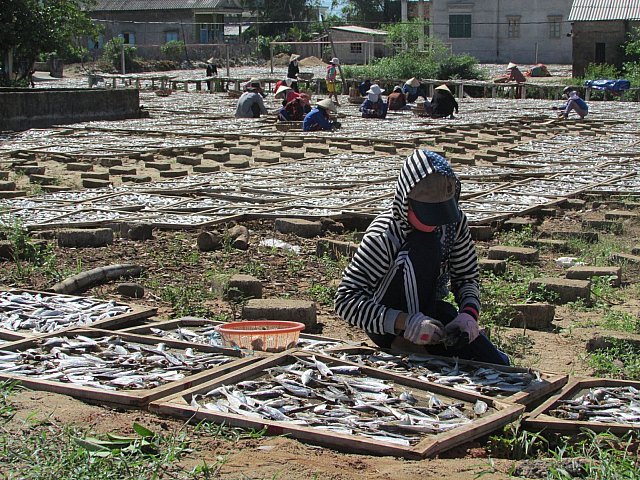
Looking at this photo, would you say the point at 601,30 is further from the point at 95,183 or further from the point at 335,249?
the point at 335,249

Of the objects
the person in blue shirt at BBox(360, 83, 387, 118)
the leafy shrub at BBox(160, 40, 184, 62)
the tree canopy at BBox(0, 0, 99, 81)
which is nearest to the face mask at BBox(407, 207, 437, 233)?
the person in blue shirt at BBox(360, 83, 387, 118)

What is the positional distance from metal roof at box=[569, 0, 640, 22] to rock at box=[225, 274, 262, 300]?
34112 millimetres

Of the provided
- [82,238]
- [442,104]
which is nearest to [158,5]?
[442,104]

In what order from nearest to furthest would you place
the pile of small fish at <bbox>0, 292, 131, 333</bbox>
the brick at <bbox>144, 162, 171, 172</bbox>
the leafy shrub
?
the pile of small fish at <bbox>0, 292, 131, 333</bbox> → the brick at <bbox>144, 162, 171, 172</bbox> → the leafy shrub

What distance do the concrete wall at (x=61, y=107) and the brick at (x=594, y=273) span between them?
15.4m

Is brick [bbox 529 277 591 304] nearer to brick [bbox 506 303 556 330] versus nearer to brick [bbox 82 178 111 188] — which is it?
brick [bbox 506 303 556 330]

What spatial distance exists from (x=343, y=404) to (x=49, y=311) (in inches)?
93.1

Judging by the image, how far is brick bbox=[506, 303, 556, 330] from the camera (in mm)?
6340

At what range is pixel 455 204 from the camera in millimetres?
4805

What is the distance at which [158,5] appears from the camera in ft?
189

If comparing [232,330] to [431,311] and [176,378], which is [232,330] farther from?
[431,311]

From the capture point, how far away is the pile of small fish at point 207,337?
5117 millimetres

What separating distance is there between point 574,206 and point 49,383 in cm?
792

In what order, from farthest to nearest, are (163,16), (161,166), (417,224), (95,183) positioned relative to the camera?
1. (163,16)
2. (161,166)
3. (95,183)
4. (417,224)
